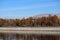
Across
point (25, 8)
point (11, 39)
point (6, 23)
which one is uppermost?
point (25, 8)

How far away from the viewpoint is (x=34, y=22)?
4.68 metres

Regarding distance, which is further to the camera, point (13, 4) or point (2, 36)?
point (13, 4)

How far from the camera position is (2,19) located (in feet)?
16.0

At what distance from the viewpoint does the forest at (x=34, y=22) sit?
15.1 ft

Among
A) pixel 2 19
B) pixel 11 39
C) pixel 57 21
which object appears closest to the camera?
pixel 11 39

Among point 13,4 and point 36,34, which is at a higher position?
point 13,4

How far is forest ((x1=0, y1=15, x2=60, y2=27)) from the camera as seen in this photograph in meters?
4.62

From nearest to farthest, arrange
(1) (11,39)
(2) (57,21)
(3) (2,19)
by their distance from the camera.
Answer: (1) (11,39) < (2) (57,21) < (3) (2,19)

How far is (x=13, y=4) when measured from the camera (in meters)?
5.08

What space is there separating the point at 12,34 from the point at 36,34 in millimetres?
604

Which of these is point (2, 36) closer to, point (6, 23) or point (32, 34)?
point (6, 23)

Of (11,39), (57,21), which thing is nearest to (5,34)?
(11,39)

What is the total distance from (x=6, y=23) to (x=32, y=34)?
711mm

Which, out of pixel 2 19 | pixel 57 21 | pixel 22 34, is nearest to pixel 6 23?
pixel 2 19
